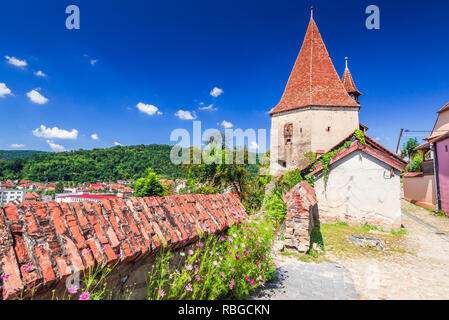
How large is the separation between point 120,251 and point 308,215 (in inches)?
192

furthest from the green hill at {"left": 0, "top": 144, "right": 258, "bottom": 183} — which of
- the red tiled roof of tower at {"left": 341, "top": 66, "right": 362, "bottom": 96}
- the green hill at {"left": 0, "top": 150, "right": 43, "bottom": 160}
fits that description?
the red tiled roof of tower at {"left": 341, "top": 66, "right": 362, "bottom": 96}

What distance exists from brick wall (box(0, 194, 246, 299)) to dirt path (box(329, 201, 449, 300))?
3413mm

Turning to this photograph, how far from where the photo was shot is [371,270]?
4.85m

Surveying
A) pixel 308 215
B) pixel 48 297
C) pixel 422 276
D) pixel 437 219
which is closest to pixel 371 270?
pixel 422 276

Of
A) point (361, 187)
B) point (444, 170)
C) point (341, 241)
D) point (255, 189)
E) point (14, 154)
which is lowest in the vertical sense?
point (341, 241)

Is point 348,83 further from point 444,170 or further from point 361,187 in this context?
point 361,187

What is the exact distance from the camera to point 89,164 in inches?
3607

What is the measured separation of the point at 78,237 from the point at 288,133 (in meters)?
18.0

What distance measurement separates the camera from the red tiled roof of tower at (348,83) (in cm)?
2288

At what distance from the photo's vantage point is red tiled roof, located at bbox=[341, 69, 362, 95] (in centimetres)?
2288

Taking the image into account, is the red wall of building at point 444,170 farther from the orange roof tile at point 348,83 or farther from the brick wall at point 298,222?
the brick wall at point 298,222

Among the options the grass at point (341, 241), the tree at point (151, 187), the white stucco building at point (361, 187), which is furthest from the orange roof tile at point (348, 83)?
the tree at point (151, 187)

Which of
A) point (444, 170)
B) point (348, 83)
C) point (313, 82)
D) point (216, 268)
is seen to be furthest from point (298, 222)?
point (348, 83)
